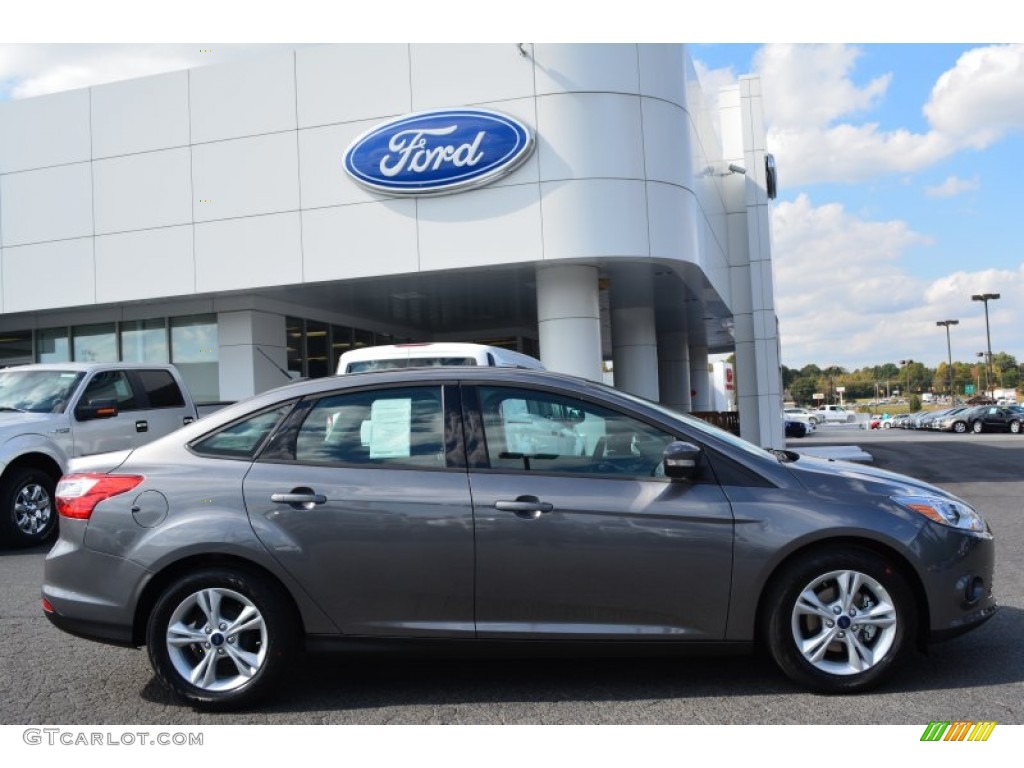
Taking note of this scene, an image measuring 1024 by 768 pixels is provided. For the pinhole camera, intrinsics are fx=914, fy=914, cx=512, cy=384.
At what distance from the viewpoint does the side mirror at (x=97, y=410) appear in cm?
1012

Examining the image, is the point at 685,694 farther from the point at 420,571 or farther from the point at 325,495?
the point at 325,495

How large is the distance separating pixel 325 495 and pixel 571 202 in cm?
1033

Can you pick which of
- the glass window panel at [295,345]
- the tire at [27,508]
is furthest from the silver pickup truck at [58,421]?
the glass window panel at [295,345]

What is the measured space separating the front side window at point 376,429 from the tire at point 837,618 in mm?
1734

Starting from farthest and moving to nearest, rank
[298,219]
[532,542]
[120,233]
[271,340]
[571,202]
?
[271,340] < [120,233] < [298,219] < [571,202] < [532,542]

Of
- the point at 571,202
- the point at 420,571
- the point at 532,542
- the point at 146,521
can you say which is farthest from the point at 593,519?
the point at 571,202

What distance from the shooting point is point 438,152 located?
14328 millimetres

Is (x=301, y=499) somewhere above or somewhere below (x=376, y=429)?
below

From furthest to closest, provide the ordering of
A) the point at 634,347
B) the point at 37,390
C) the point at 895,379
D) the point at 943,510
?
the point at 895,379 < the point at 634,347 < the point at 37,390 < the point at 943,510

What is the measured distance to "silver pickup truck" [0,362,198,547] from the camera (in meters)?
9.44

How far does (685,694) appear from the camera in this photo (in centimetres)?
433

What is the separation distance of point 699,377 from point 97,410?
97.6ft

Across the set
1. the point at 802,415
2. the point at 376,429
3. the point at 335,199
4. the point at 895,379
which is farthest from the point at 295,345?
the point at 895,379

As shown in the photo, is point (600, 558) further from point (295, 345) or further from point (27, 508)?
point (295, 345)
